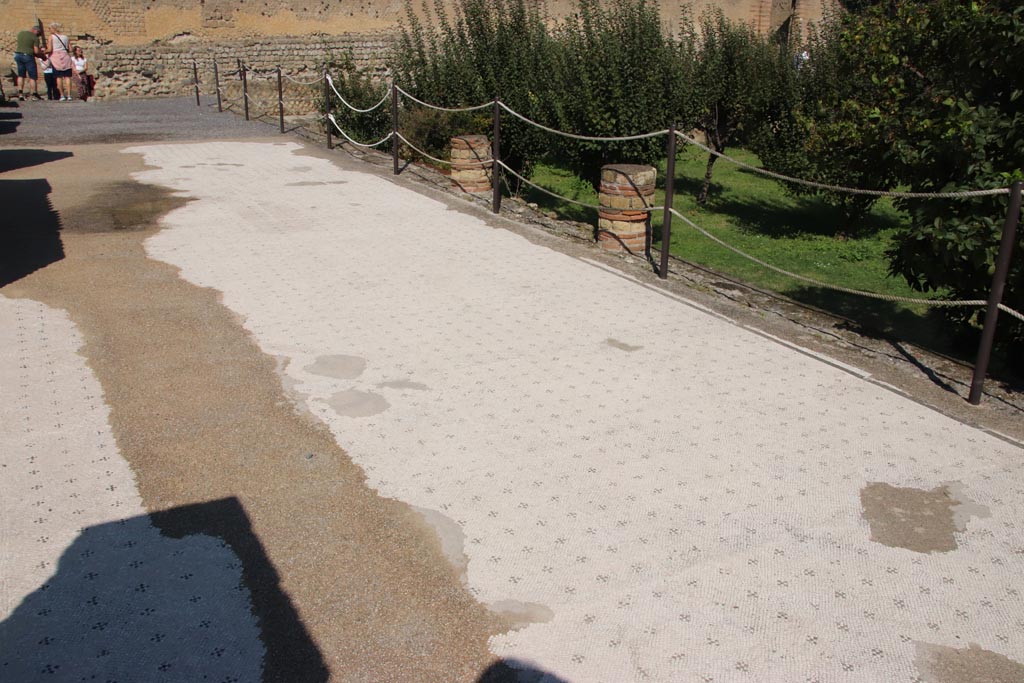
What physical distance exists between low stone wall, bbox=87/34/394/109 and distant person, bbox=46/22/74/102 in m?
1.02

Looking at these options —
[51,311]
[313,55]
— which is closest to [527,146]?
[51,311]

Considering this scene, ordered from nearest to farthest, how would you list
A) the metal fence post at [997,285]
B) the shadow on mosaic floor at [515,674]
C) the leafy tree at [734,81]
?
the shadow on mosaic floor at [515,674]
the metal fence post at [997,285]
the leafy tree at [734,81]

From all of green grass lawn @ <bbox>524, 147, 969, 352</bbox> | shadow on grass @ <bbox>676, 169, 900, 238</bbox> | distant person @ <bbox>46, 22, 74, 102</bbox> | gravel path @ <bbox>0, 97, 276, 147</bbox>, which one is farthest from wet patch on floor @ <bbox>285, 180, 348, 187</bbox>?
distant person @ <bbox>46, 22, 74, 102</bbox>

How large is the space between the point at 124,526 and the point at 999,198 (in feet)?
16.2

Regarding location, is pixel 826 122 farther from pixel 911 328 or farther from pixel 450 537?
pixel 450 537

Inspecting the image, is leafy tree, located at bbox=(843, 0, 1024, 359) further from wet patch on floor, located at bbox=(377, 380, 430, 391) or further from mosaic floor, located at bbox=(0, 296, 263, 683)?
mosaic floor, located at bbox=(0, 296, 263, 683)

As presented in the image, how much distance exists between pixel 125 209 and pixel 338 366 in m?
5.16

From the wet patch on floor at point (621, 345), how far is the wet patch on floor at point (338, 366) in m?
1.52

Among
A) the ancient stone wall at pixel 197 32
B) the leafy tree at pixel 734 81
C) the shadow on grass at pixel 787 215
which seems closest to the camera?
the shadow on grass at pixel 787 215

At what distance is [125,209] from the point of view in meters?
9.33

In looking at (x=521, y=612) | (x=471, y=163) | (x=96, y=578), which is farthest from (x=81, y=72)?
(x=521, y=612)

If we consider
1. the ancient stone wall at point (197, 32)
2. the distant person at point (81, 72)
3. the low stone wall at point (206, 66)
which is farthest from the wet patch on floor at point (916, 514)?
the distant person at point (81, 72)

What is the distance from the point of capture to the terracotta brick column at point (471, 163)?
10.7 metres

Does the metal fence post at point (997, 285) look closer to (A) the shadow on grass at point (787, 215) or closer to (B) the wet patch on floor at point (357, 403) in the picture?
(B) the wet patch on floor at point (357, 403)
